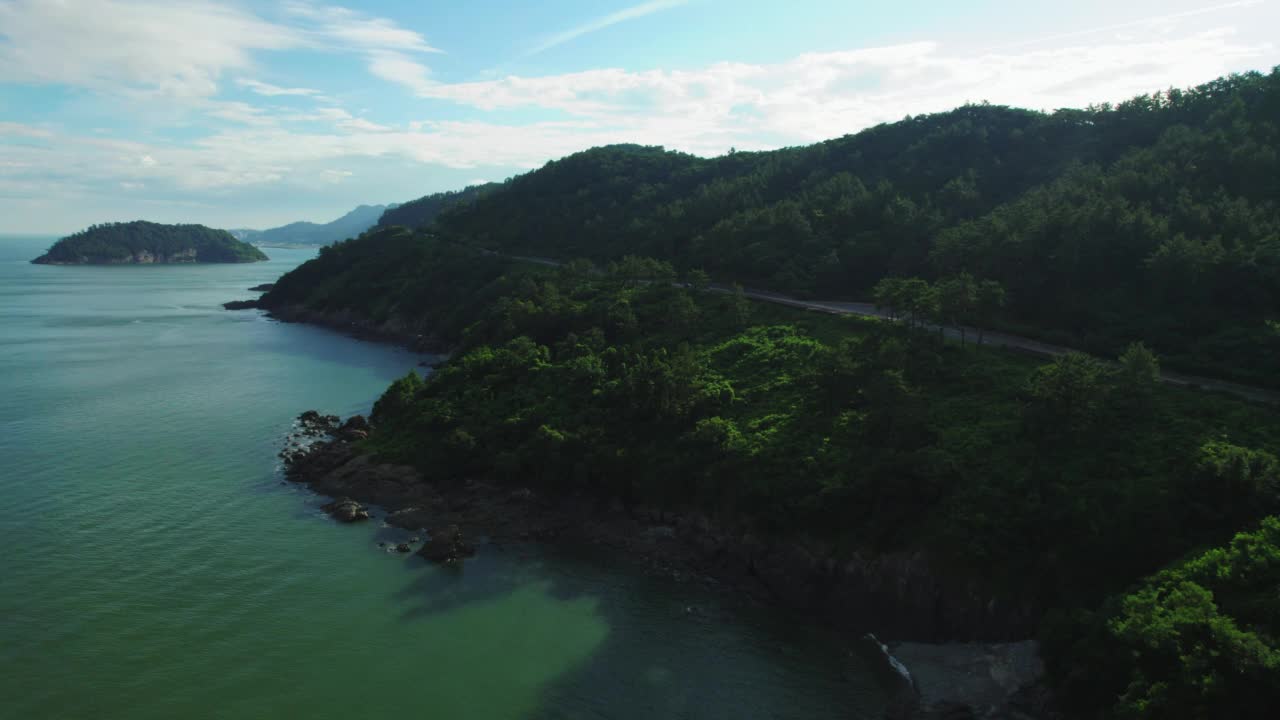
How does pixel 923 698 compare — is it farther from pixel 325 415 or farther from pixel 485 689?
pixel 325 415

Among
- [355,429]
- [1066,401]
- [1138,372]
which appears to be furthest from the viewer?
[355,429]

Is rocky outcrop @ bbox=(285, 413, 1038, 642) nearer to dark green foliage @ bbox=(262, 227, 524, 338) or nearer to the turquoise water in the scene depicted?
the turquoise water

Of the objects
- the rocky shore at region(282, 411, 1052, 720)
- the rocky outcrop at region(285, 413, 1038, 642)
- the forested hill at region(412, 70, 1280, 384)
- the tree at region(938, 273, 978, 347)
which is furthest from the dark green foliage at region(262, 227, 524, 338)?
the tree at region(938, 273, 978, 347)

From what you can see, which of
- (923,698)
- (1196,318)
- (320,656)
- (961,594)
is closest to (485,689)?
(320,656)

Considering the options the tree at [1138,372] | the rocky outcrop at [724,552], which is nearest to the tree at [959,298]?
the tree at [1138,372]

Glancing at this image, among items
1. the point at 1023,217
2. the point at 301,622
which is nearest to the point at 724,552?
the point at 301,622

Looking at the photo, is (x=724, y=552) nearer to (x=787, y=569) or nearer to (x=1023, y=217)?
(x=787, y=569)

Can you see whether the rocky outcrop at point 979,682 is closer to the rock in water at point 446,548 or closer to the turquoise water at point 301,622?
the turquoise water at point 301,622

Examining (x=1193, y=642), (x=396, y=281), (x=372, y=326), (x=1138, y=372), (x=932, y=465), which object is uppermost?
(x=396, y=281)
